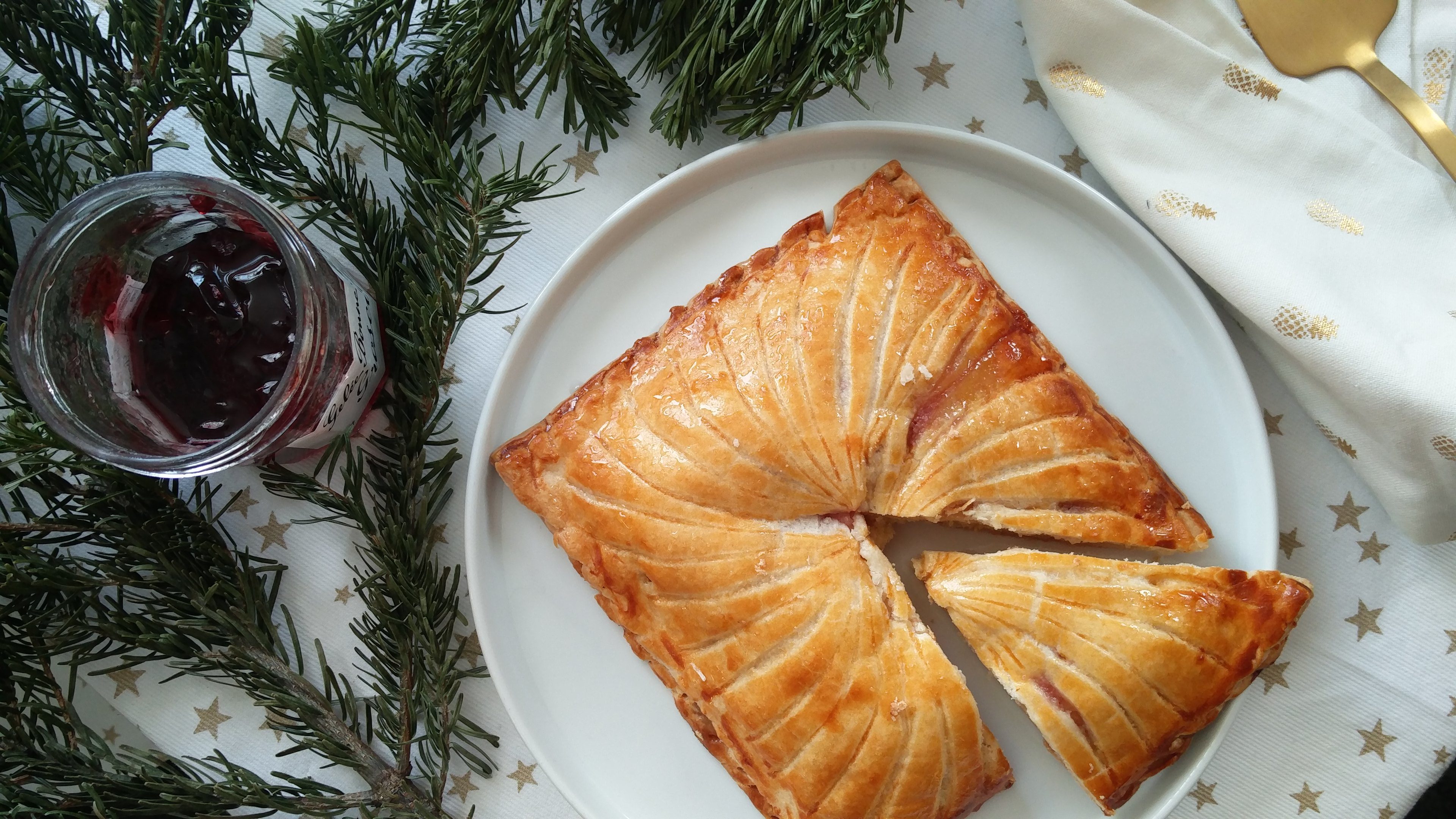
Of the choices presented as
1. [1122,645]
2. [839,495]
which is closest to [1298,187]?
[1122,645]

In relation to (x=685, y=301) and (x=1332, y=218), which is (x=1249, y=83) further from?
(x=685, y=301)

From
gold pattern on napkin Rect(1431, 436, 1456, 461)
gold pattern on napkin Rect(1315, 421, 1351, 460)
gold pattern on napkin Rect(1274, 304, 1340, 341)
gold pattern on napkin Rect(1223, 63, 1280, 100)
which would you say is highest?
gold pattern on napkin Rect(1223, 63, 1280, 100)

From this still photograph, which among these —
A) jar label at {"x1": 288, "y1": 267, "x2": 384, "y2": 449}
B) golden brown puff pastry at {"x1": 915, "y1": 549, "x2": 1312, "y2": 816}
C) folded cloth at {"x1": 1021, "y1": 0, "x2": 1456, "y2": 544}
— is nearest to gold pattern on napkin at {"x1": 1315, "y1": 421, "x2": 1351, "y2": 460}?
folded cloth at {"x1": 1021, "y1": 0, "x2": 1456, "y2": 544}

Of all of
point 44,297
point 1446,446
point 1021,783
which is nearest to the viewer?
point 44,297

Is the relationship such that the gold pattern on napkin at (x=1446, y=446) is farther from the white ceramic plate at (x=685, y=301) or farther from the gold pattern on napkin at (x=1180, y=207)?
the gold pattern on napkin at (x=1180, y=207)

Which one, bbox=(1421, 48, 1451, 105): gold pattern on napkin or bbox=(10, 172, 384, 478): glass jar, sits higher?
bbox=(10, 172, 384, 478): glass jar

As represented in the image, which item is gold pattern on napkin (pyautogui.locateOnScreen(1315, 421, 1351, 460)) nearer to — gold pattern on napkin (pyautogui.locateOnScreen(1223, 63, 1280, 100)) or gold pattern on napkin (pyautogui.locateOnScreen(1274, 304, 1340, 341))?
gold pattern on napkin (pyautogui.locateOnScreen(1274, 304, 1340, 341))

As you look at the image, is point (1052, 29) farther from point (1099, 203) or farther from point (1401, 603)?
point (1401, 603)
